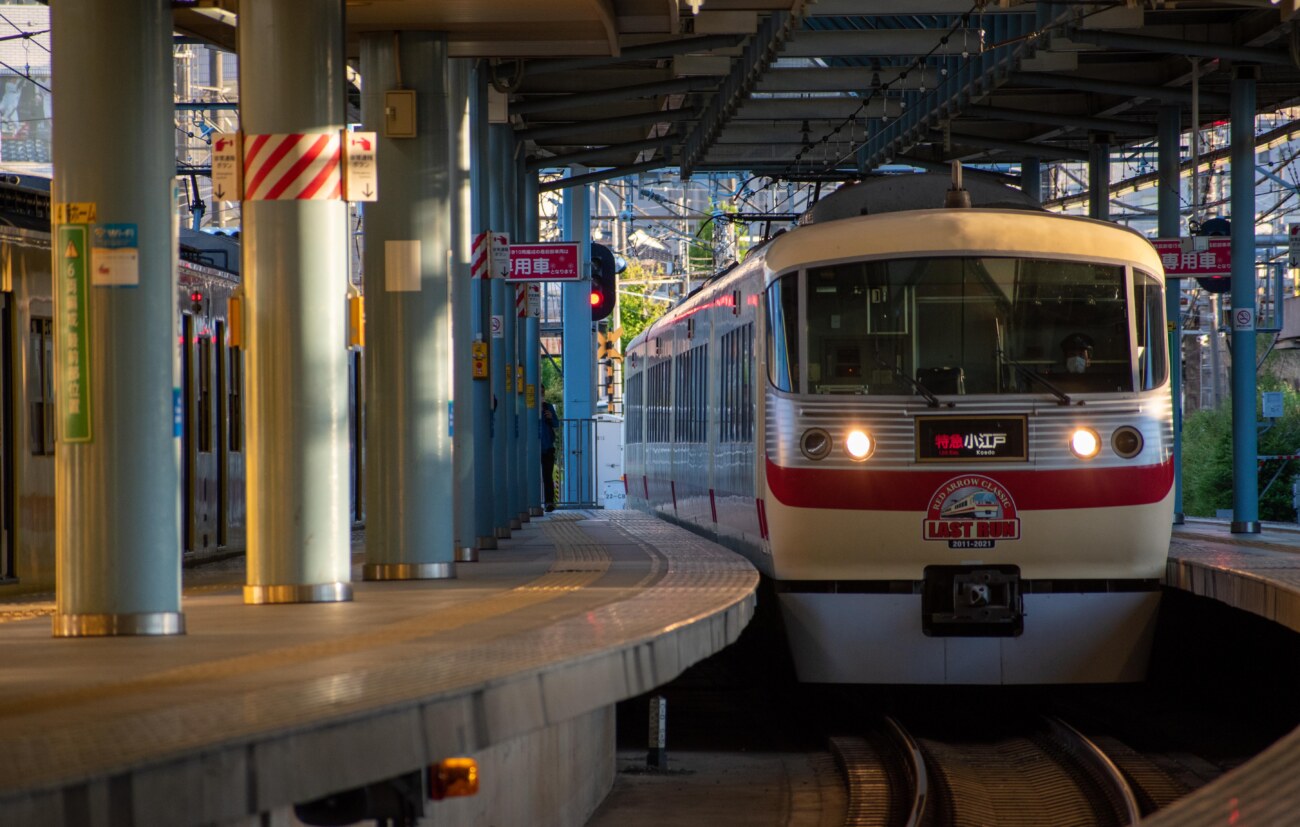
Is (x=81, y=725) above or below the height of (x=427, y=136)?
below

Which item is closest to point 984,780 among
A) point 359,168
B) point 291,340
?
point 291,340

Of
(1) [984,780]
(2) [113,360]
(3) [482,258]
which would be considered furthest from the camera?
(3) [482,258]

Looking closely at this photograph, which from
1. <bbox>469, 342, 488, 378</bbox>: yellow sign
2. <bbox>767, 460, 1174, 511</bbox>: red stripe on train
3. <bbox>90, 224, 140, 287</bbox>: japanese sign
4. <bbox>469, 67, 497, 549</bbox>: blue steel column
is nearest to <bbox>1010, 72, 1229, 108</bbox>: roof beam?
<bbox>469, 67, 497, 549</bbox>: blue steel column

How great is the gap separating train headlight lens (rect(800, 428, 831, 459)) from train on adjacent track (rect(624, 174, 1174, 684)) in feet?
0.04

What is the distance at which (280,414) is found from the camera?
33.4 feet

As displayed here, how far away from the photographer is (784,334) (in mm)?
12375

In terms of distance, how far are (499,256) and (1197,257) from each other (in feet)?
26.2

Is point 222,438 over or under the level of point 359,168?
under

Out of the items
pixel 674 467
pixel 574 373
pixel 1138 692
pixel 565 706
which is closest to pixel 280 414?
pixel 565 706

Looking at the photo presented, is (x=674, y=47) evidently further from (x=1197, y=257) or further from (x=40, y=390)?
(x=40, y=390)

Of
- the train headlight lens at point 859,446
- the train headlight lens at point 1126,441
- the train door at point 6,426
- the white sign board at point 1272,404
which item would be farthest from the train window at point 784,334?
the white sign board at point 1272,404

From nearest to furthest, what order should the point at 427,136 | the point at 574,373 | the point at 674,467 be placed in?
the point at 427,136 → the point at 674,467 → the point at 574,373

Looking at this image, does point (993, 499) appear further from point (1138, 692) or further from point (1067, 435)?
point (1138, 692)

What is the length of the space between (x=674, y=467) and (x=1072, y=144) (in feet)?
39.5
